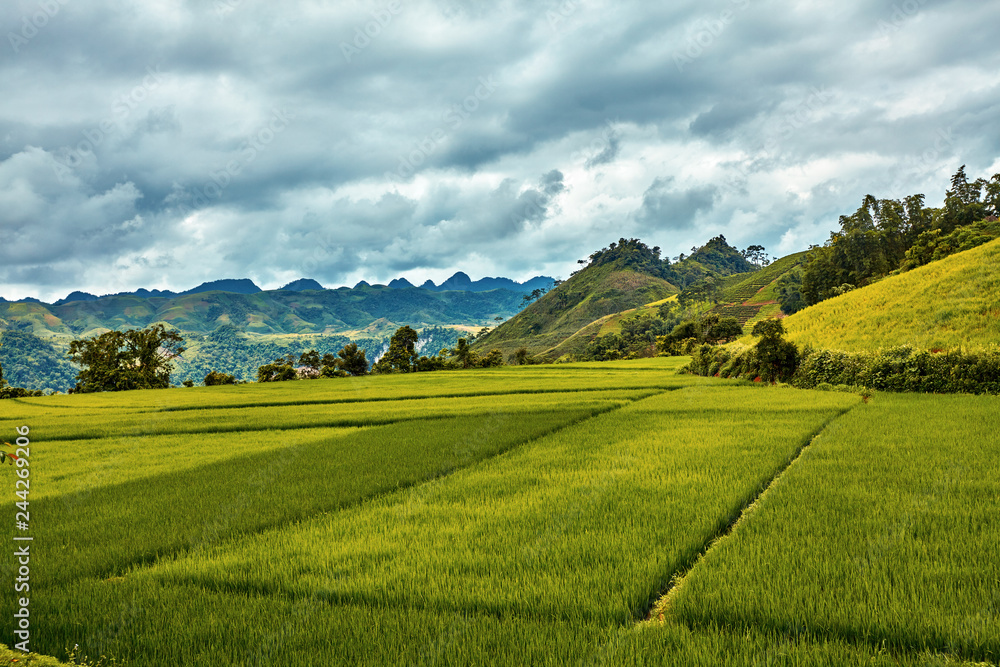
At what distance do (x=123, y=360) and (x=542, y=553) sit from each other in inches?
3295

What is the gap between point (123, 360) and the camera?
69.8 meters

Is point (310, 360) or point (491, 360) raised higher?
point (310, 360)

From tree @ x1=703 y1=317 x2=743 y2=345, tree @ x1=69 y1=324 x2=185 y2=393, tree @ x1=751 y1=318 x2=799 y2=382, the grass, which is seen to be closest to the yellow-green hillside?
tree @ x1=751 y1=318 x2=799 y2=382

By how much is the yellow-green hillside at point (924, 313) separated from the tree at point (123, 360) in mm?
75706

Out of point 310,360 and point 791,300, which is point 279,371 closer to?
point 310,360

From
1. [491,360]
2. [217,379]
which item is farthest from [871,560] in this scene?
[217,379]

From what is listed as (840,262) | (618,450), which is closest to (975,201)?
(840,262)

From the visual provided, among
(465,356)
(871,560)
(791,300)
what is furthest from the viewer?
(791,300)

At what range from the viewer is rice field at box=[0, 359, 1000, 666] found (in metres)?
4.14

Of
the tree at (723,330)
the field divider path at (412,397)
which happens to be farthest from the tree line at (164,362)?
the field divider path at (412,397)

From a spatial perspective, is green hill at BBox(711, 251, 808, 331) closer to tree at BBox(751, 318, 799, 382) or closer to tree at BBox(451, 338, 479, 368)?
tree at BBox(451, 338, 479, 368)

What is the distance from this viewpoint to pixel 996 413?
543 inches

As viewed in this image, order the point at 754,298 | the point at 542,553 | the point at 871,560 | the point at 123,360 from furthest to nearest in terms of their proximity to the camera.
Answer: the point at 754,298 < the point at 123,360 < the point at 542,553 < the point at 871,560

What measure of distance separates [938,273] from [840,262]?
6716 centimetres
